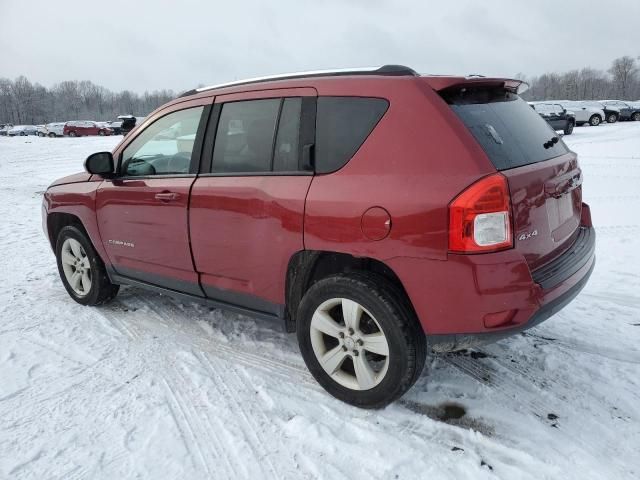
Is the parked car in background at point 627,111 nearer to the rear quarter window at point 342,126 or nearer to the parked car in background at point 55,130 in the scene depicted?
Answer: the rear quarter window at point 342,126

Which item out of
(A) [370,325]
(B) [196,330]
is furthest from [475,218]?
(B) [196,330]

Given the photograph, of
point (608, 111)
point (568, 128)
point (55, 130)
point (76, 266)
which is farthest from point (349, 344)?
point (55, 130)

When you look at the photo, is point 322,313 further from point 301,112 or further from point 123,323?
point 123,323

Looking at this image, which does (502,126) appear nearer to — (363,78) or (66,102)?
(363,78)

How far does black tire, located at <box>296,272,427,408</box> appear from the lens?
264cm

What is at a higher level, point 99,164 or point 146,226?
point 99,164

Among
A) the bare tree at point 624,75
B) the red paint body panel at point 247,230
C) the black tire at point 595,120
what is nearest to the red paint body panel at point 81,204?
the red paint body panel at point 247,230

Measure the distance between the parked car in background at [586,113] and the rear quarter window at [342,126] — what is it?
1278 inches

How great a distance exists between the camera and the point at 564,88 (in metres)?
107

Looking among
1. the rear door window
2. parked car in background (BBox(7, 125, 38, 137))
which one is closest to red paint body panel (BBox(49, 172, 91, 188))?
the rear door window

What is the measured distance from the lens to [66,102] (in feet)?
398

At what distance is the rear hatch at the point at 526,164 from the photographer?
251cm

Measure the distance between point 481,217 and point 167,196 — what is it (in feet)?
7.44

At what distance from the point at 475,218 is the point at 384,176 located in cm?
52
